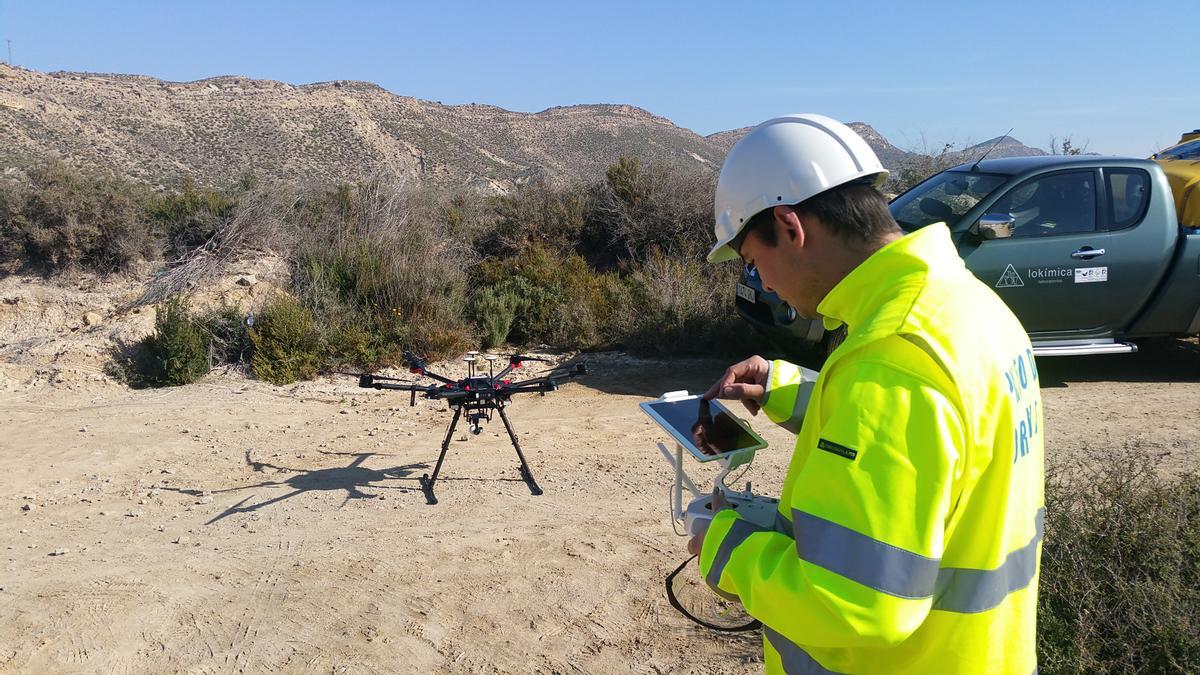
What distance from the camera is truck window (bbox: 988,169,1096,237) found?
7.40 m

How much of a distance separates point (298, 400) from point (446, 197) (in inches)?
287

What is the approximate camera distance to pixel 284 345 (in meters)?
8.70

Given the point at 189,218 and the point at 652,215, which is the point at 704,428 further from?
the point at 189,218

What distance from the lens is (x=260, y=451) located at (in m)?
6.51

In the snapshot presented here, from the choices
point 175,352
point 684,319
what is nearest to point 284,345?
point 175,352

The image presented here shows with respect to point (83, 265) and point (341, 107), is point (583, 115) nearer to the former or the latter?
point (341, 107)

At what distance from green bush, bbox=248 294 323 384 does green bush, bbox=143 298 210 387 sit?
0.54m

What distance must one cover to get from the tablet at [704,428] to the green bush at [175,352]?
7.33 meters

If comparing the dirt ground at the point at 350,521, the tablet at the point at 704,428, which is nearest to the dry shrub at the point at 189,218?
the dirt ground at the point at 350,521

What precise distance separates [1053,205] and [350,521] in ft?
22.2

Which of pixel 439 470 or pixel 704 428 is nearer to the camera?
pixel 704 428

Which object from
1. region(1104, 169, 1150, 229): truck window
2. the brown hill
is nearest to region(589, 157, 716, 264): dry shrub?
the brown hill

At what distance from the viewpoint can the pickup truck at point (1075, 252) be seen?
722cm

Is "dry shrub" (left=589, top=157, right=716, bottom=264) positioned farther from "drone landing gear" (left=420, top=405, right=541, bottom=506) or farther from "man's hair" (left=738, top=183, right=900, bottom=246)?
"man's hair" (left=738, top=183, right=900, bottom=246)
